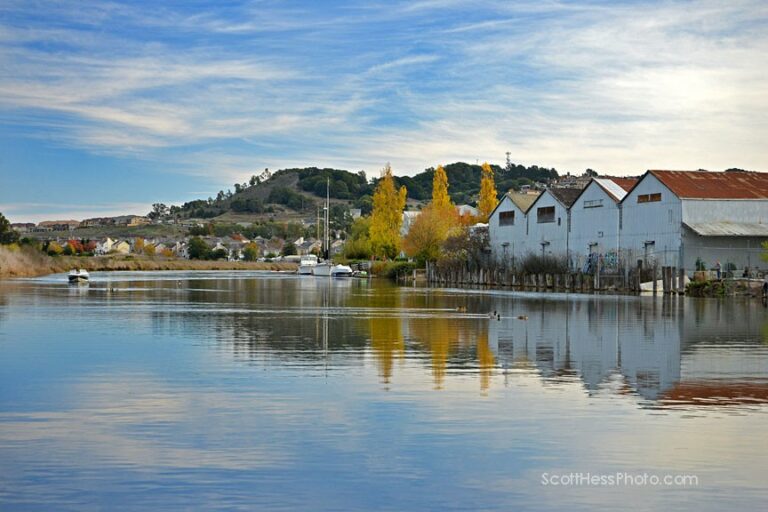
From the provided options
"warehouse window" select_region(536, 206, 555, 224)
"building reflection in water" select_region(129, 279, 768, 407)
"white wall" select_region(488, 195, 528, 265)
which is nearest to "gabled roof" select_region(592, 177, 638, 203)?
"warehouse window" select_region(536, 206, 555, 224)

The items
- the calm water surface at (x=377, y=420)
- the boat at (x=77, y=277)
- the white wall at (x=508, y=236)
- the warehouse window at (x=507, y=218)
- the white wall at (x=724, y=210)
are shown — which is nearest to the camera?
the calm water surface at (x=377, y=420)

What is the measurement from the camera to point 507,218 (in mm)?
86938

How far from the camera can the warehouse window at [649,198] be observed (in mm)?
64812

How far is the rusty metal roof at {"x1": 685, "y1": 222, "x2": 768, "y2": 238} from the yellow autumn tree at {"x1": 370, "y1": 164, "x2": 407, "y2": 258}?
51.2 m

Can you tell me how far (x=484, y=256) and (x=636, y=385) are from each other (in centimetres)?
7048

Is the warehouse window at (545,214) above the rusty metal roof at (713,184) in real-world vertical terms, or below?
below

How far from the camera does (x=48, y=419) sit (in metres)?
13.7

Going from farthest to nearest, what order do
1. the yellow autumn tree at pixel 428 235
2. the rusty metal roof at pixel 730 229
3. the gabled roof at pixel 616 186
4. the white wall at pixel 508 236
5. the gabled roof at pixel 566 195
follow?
the yellow autumn tree at pixel 428 235
the white wall at pixel 508 236
the gabled roof at pixel 566 195
the gabled roof at pixel 616 186
the rusty metal roof at pixel 730 229

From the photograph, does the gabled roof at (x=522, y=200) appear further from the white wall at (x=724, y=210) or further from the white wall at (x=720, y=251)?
the white wall at (x=720, y=251)

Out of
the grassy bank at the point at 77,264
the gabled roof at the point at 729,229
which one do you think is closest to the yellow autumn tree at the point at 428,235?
the gabled roof at the point at 729,229

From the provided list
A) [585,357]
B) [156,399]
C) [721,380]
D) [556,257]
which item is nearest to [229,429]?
[156,399]

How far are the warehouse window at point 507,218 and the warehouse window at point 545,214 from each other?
462 centimetres

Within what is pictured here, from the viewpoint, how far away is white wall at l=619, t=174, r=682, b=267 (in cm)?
6278

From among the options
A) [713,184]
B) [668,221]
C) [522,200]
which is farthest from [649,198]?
[522,200]
